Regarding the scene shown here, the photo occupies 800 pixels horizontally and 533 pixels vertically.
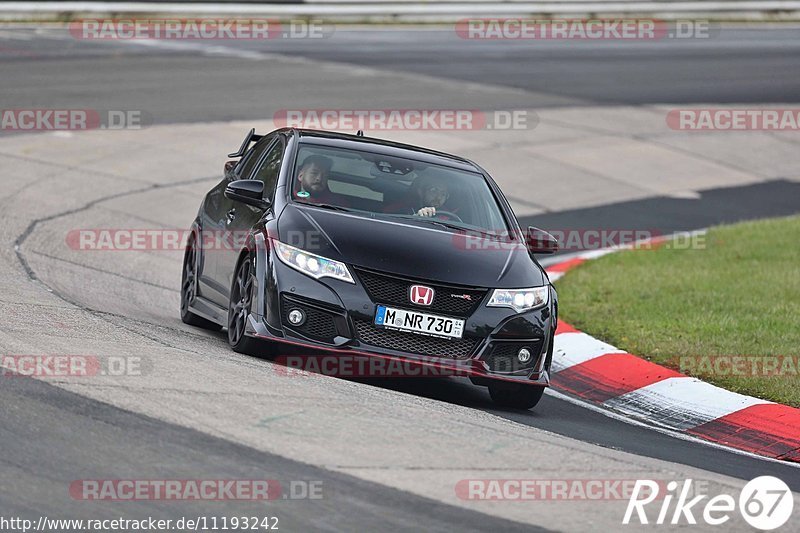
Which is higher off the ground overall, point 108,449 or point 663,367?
point 108,449

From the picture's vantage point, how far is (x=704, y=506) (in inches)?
251

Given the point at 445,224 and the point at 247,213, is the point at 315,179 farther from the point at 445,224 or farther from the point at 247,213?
the point at 445,224

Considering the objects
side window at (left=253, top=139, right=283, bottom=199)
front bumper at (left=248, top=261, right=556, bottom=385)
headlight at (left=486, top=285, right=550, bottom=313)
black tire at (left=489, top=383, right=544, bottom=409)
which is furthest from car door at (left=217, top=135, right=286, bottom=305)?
black tire at (left=489, top=383, right=544, bottom=409)

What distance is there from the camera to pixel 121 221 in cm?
1516

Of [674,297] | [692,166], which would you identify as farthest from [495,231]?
[692,166]

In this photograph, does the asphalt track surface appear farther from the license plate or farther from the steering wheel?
the steering wheel

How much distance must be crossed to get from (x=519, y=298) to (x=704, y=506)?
269 cm

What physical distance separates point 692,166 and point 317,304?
47.6 ft

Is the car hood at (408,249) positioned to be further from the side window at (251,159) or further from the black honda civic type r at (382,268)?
the side window at (251,159)

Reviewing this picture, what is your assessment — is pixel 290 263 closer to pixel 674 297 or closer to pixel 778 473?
pixel 778 473

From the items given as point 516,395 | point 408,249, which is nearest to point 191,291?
point 408,249

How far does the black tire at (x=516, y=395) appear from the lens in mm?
9016

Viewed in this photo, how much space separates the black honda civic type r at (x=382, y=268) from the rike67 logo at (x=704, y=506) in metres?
2.22

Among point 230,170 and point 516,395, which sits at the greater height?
point 230,170
